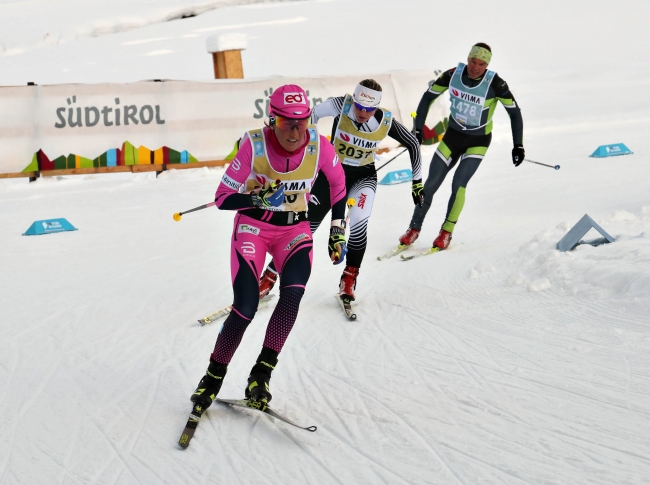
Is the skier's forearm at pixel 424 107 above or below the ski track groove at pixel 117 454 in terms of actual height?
above

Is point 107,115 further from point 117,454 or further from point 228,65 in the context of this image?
point 117,454

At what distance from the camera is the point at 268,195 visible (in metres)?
4.63

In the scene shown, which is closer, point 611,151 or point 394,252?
point 394,252

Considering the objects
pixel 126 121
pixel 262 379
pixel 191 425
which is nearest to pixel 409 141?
pixel 262 379

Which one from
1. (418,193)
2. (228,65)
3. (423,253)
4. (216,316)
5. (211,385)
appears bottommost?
(423,253)

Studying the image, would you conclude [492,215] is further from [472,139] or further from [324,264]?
[324,264]

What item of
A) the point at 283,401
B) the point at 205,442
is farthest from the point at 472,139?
the point at 205,442

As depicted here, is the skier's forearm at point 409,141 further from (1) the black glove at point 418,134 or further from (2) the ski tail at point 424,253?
(2) the ski tail at point 424,253

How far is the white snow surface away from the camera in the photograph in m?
4.01

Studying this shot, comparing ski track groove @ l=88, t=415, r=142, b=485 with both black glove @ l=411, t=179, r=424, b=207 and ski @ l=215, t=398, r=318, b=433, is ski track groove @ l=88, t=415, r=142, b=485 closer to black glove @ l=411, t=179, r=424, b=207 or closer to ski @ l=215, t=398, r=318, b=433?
ski @ l=215, t=398, r=318, b=433

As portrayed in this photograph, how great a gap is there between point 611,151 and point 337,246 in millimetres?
10818

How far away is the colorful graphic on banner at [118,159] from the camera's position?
14273 mm

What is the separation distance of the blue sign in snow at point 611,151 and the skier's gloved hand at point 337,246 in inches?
415

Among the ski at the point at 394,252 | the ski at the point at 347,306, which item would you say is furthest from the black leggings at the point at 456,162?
the ski at the point at 347,306
